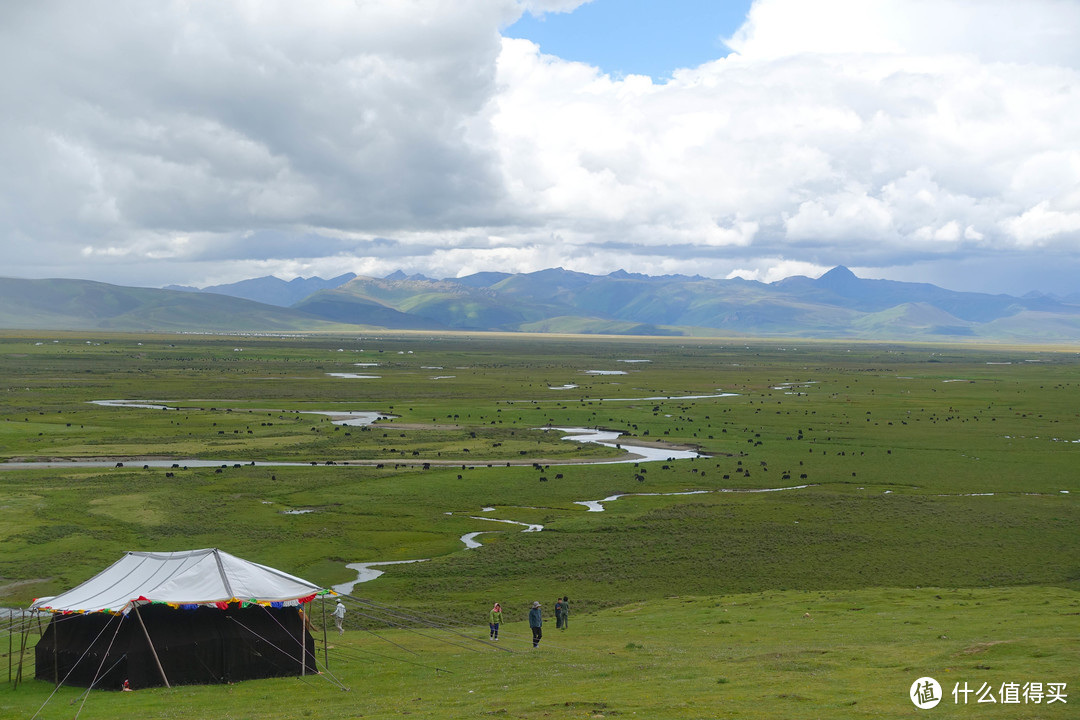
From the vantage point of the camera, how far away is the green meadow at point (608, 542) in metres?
23.8

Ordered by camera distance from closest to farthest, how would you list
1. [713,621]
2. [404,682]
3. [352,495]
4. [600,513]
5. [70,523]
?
[404,682] < [713,621] < [70,523] < [600,513] < [352,495]

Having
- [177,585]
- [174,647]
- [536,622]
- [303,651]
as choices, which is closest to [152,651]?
[174,647]

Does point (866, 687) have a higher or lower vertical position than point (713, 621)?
higher

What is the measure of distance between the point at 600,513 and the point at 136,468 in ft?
129

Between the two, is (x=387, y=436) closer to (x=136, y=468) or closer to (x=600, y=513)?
(x=136, y=468)

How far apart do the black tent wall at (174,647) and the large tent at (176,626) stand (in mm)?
29

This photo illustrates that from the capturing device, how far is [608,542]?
1981 inches

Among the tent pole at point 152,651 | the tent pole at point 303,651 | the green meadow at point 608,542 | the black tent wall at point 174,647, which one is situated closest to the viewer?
the green meadow at point 608,542

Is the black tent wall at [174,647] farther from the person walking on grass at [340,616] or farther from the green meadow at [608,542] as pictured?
the person walking on grass at [340,616]

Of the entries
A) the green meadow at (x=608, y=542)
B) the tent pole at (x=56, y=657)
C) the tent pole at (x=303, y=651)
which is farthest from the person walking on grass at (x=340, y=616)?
the tent pole at (x=56, y=657)

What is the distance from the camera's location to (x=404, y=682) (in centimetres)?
2658

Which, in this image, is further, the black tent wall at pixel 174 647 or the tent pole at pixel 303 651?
the tent pole at pixel 303 651

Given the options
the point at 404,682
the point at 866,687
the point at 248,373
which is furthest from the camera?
the point at 248,373

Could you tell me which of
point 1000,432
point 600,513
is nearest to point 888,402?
point 1000,432
